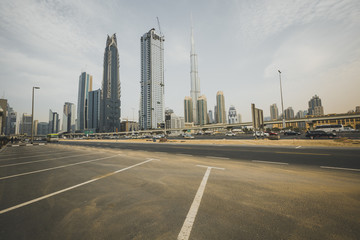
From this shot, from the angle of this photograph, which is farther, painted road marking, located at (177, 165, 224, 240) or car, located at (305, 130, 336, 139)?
car, located at (305, 130, 336, 139)

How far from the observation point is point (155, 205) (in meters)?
3.45

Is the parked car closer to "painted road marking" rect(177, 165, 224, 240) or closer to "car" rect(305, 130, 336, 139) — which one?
"car" rect(305, 130, 336, 139)

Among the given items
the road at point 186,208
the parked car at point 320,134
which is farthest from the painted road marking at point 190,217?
the parked car at point 320,134

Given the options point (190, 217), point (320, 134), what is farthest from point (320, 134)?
point (190, 217)

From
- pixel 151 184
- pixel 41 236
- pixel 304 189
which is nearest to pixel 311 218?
pixel 304 189

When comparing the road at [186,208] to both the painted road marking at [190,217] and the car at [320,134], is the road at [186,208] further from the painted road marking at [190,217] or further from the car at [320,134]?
the car at [320,134]

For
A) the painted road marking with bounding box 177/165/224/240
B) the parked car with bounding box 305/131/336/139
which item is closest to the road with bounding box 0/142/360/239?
the painted road marking with bounding box 177/165/224/240

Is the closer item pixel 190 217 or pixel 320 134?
pixel 190 217

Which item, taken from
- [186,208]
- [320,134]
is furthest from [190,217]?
[320,134]

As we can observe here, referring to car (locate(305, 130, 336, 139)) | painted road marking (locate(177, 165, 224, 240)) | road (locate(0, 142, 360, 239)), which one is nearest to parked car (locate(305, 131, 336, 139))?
car (locate(305, 130, 336, 139))

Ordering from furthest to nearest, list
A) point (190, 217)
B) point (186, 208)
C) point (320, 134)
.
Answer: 1. point (320, 134)
2. point (186, 208)
3. point (190, 217)

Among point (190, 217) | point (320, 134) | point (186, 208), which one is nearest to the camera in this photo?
point (190, 217)

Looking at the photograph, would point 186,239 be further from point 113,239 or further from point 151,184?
point 151,184

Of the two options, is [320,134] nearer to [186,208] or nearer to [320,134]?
[320,134]
